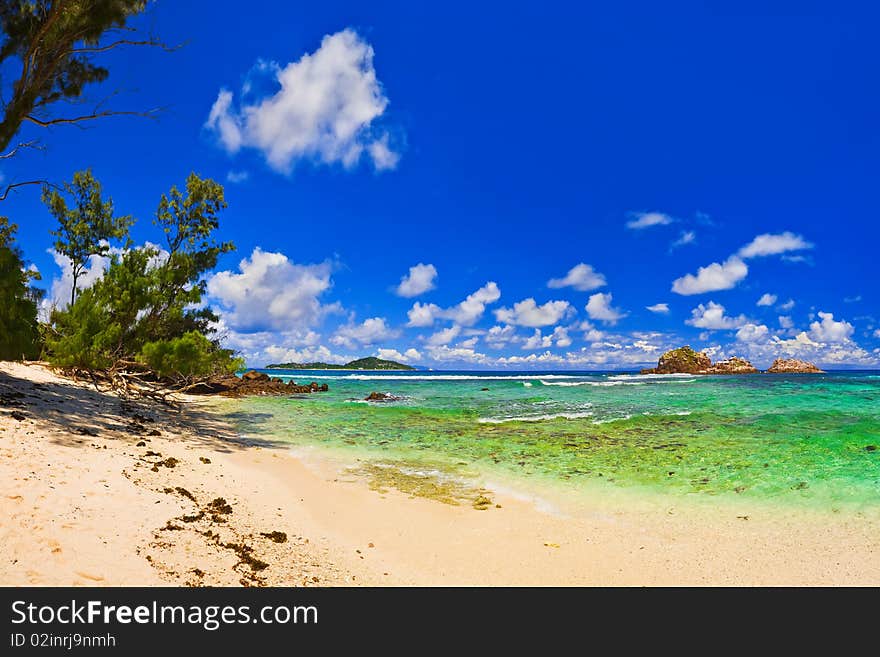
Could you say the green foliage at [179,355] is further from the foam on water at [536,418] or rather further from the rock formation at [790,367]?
the rock formation at [790,367]

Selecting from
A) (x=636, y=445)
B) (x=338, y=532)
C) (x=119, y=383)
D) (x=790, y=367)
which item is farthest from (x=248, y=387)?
(x=790, y=367)

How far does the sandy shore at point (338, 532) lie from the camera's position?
16.3 ft

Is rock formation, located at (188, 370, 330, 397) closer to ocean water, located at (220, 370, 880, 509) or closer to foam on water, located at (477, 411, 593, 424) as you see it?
ocean water, located at (220, 370, 880, 509)

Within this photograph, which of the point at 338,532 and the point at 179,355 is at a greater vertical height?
the point at 179,355

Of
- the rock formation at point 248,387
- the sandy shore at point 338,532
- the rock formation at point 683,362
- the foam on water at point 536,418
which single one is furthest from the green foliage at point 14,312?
the rock formation at point 683,362

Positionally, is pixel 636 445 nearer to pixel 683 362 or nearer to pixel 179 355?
pixel 179 355

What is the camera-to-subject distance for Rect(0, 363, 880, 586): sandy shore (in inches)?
196

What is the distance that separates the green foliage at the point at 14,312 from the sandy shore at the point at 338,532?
3089 millimetres

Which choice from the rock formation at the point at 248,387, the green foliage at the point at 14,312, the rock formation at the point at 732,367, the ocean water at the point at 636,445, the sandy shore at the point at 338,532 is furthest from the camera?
the rock formation at the point at 732,367

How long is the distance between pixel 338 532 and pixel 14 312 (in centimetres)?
1274

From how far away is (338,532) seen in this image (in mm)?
7160
